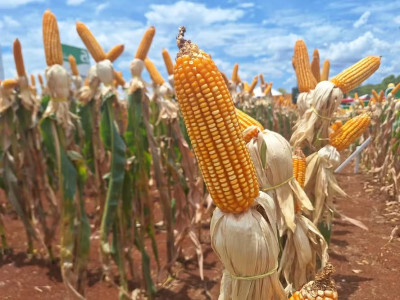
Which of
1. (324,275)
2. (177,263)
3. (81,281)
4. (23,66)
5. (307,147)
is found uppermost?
(23,66)

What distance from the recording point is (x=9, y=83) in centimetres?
465

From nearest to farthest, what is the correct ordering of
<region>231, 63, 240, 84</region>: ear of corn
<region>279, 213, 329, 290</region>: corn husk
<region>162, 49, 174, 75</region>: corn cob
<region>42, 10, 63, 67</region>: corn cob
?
<region>279, 213, 329, 290</region>: corn husk → <region>42, 10, 63, 67</region>: corn cob → <region>162, 49, 174, 75</region>: corn cob → <region>231, 63, 240, 84</region>: ear of corn

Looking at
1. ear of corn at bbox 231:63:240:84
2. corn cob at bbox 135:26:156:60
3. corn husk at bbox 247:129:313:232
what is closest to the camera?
corn husk at bbox 247:129:313:232

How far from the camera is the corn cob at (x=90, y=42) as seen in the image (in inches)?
143

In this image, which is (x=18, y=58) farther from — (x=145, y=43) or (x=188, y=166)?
(x=188, y=166)

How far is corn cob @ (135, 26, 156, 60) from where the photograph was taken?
3.93 m

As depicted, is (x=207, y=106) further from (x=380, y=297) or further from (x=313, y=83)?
(x=380, y=297)

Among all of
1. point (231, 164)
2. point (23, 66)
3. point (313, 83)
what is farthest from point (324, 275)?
point (23, 66)

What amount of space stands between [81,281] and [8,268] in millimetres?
2173

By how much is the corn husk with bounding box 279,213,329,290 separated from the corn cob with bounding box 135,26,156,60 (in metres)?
2.84

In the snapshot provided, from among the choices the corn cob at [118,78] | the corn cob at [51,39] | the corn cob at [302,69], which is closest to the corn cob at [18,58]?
the corn cob at [51,39]

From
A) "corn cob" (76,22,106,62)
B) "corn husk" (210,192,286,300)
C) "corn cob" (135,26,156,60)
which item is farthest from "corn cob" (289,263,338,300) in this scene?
"corn cob" (135,26,156,60)

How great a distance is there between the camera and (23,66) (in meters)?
4.52

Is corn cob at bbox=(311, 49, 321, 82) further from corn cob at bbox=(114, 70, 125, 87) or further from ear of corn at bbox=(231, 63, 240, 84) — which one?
ear of corn at bbox=(231, 63, 240, 84)
